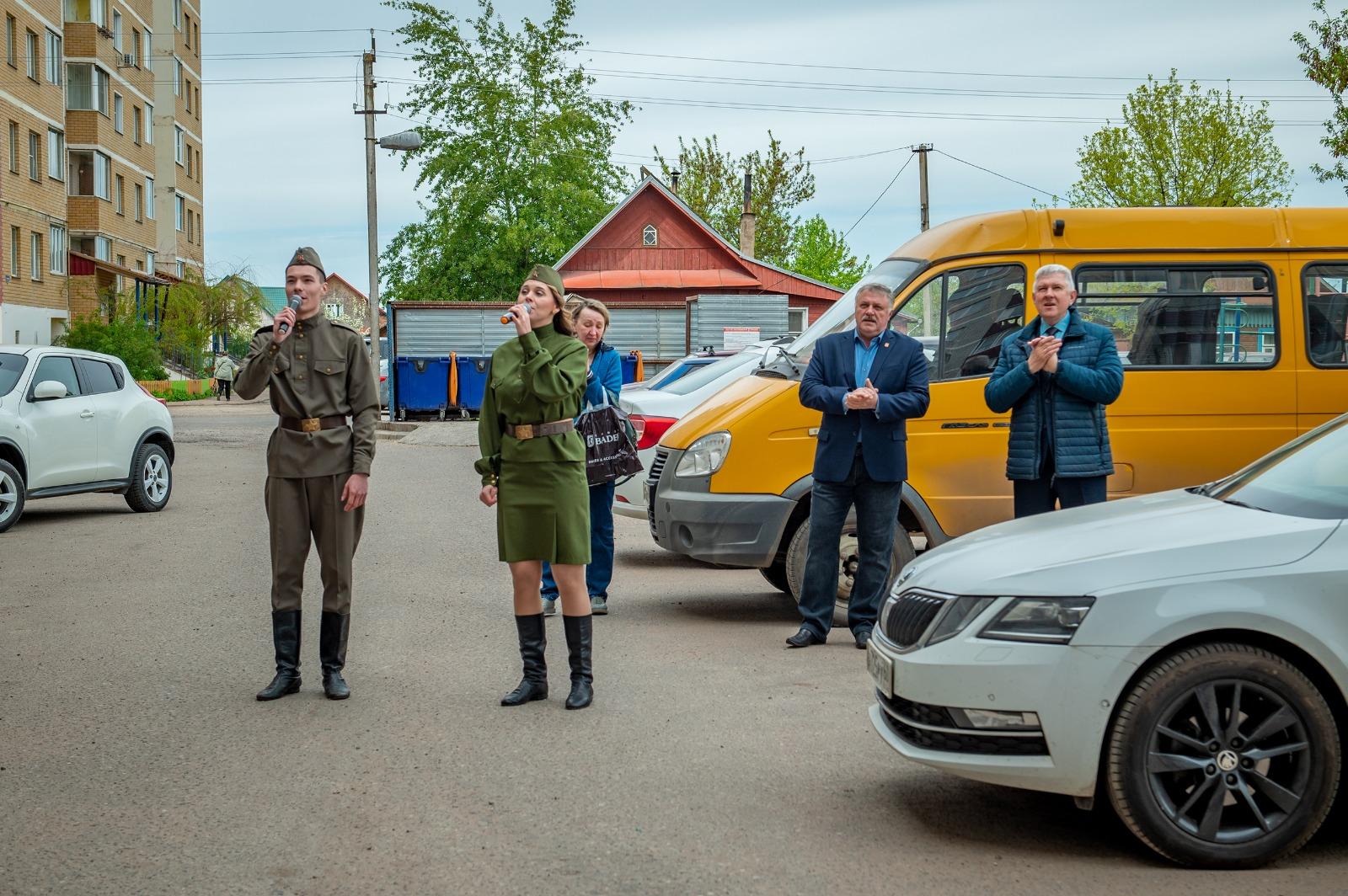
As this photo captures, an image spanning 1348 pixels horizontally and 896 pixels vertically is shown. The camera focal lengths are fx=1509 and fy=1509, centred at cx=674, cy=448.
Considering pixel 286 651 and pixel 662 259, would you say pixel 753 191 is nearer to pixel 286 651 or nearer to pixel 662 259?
pixel 662 259

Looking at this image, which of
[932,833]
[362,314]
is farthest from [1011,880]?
[362,314]

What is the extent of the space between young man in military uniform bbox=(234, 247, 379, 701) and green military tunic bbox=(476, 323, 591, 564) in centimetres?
65

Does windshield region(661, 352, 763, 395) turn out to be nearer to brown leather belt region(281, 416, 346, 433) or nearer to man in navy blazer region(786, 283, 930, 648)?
man in navy blazer region(786, 283, 930, 648)

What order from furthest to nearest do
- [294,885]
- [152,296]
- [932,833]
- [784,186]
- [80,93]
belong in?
[784,186], [152,296], [80,93], [932,833], [294,885]

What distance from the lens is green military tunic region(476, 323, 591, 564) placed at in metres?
6.53

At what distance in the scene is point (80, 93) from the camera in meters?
55.6

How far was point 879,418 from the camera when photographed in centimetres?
772

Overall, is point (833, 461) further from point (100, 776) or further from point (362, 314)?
point (362, 314)

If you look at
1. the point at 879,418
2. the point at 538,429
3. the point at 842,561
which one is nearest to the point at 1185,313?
the point at 879,418

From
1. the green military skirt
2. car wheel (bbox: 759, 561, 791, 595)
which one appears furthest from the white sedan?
car wheel (bbox: 759, 561, 791, 595)

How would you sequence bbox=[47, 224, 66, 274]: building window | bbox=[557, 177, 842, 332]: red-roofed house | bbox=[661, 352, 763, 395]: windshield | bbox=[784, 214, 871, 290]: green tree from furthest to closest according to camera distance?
bbox=[784, 214, 871, 290]: green tree < bbox=[557, 177, 842, 332]: red-roofed house < bbox=[47, 224, 66, 274]: building window < bbox=[661, 352, 763, 395]: windshield

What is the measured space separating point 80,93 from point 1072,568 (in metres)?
57.6

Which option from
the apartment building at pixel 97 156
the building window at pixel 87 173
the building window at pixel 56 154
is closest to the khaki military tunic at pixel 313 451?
the apartment building at pixel 97 156

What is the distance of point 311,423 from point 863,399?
8.88 ft
